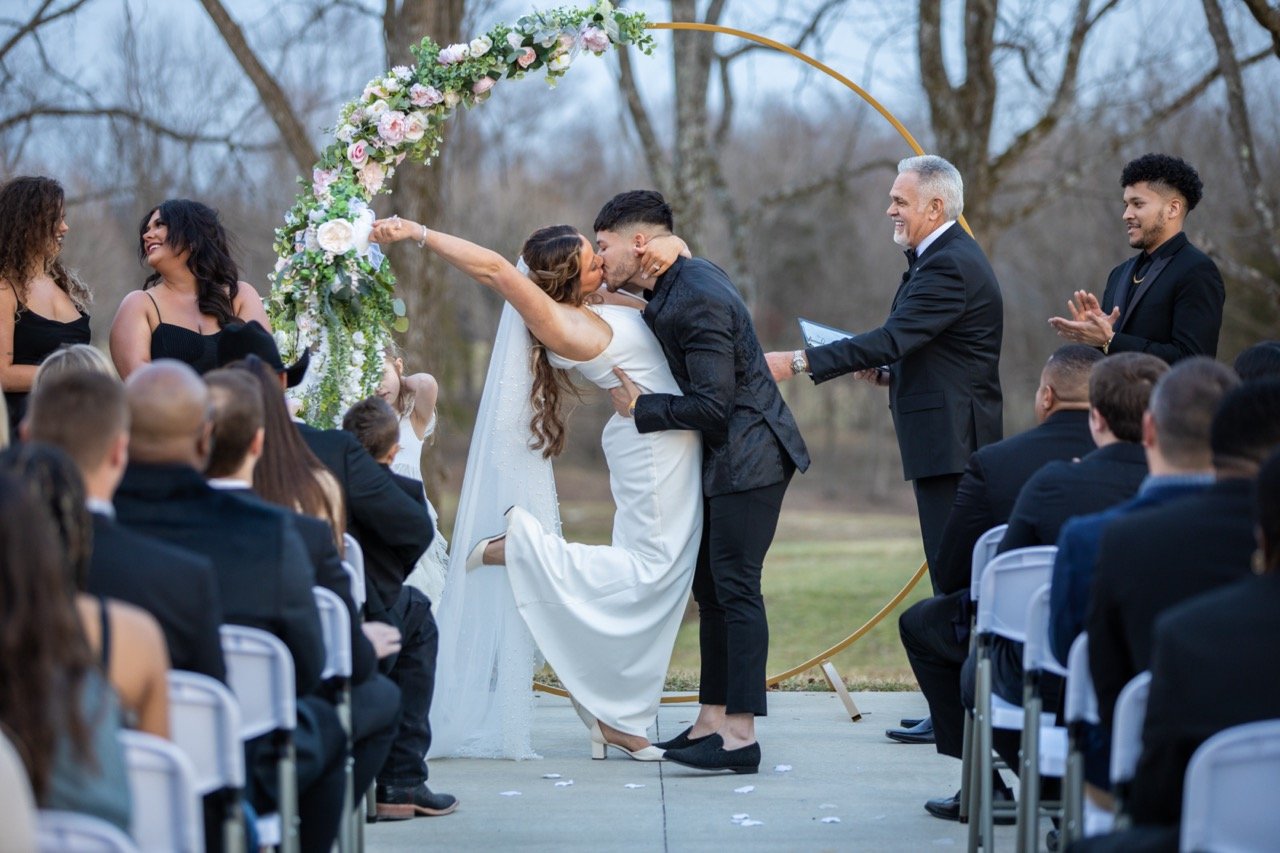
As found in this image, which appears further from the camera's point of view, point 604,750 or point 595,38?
point 595,38

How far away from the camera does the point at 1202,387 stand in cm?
296

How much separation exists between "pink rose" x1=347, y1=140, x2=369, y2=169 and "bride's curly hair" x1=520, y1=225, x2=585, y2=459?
2.38ft

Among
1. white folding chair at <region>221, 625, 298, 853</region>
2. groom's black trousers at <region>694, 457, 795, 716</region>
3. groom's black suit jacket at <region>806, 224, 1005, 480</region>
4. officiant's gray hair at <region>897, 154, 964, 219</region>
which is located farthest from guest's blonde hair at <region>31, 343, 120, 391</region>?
officiant's gray hair at <region>897, 154, 964, 219</region>

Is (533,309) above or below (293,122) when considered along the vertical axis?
below

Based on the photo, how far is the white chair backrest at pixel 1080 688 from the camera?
9.68 feet

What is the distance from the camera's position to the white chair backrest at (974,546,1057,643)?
12.1 feet

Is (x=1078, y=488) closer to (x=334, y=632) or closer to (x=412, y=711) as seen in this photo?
(x=334, y=632)

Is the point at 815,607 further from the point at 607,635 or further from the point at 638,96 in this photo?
the point at 607,635

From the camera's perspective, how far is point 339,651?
339 cm

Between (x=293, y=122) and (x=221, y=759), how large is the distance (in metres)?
7.90

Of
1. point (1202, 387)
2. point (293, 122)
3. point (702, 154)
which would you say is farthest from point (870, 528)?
point (1202, 387)

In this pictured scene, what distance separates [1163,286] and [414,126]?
2.83 m

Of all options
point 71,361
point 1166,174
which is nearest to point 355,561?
point 71,361

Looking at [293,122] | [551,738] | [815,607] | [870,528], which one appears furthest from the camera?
[870,528]
